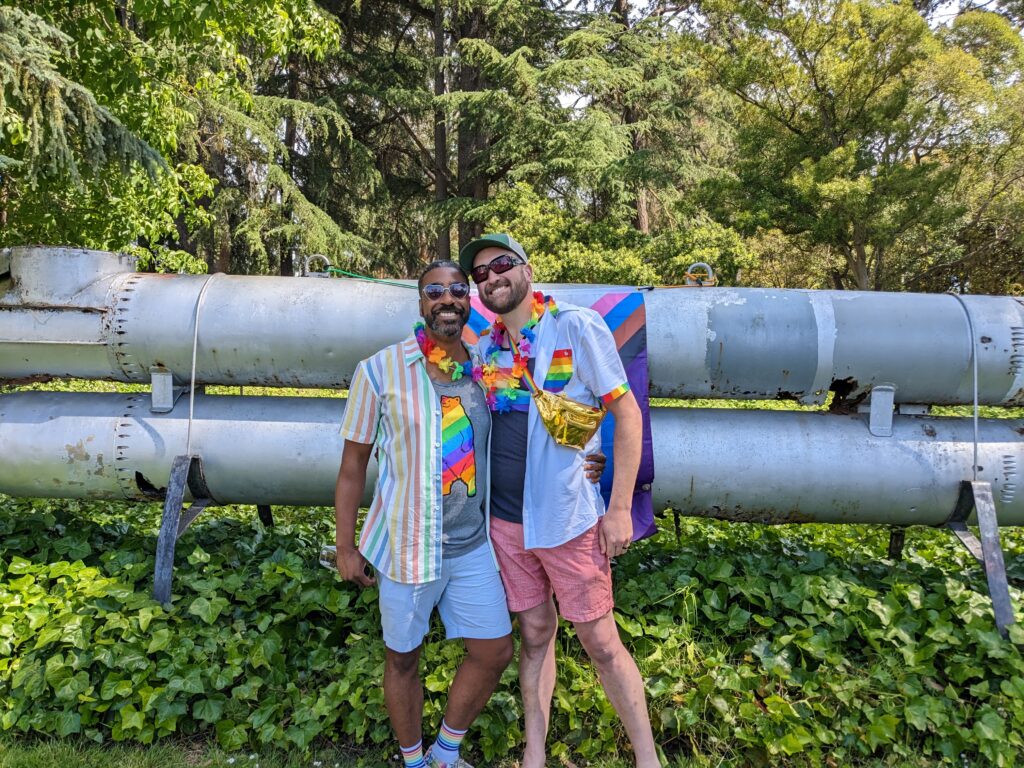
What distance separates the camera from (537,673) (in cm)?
270

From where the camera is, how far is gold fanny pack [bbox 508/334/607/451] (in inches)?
96.3

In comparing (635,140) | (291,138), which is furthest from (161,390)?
(635,140)

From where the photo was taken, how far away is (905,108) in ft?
52.0

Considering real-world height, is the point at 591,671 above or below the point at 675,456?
below

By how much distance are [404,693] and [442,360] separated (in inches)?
47.8

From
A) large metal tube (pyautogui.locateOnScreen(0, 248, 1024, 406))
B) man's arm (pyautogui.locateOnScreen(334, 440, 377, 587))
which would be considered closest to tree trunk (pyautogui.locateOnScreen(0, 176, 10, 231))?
large metal tube (pyautogui.locateOnScreen(0, 248, 1024, 406))

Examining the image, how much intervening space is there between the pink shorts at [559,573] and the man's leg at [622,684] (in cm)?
8

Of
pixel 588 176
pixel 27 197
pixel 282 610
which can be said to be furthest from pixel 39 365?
pixel 588 176

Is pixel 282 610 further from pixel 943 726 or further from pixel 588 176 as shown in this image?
pixel 588 176

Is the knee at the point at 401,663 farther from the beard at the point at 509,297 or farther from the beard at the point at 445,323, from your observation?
the beard at the point at 509,297

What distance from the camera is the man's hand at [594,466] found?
2.56m

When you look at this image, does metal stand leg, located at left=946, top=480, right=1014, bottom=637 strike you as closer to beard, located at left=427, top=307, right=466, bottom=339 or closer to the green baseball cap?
the green baseball cap

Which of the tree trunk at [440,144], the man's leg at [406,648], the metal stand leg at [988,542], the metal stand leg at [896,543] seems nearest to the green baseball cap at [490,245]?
the man's leg at [406,648]

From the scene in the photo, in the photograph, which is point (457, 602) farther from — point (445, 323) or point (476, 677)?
point (445, 323)
